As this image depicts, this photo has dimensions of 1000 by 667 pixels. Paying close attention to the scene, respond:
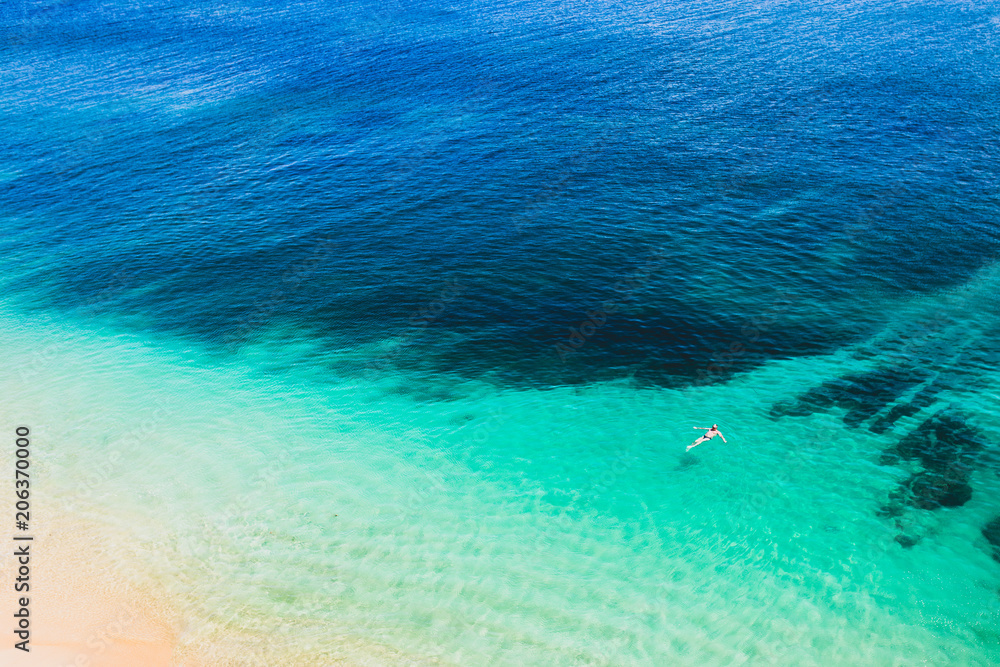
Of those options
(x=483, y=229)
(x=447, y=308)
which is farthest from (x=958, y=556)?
(x=483, y=229)

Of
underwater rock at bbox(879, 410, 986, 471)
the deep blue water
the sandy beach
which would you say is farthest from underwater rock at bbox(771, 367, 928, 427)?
the sandy beach

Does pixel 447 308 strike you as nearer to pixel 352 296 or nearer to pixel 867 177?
pixel 352 296

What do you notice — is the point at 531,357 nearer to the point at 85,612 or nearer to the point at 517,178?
the point at 85,612

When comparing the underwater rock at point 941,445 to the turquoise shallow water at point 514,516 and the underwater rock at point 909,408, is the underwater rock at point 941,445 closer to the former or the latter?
the turquoise shallow water at point 514,516

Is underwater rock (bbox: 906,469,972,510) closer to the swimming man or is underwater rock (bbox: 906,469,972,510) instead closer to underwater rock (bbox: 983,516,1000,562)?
underwater rock (bbox: 983,516,1000,562)

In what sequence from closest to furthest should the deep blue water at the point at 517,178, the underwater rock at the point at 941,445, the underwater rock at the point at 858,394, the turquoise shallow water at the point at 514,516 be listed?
1. the turquoise shallow water at the point at 514,516
2. the underwater rock at the point at 941,445
3. the underwater rock at the point at 858,394
4. the deep blue water at the point at 517,178

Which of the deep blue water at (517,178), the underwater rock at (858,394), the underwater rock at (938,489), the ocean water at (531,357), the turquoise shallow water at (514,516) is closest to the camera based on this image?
the turquoise shallow water at (514,516)

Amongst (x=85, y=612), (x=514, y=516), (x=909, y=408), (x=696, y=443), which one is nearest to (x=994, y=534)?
(x=909, y=408)

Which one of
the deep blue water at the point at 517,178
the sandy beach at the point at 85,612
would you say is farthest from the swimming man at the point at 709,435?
the sandy beach at the point at 85,612
